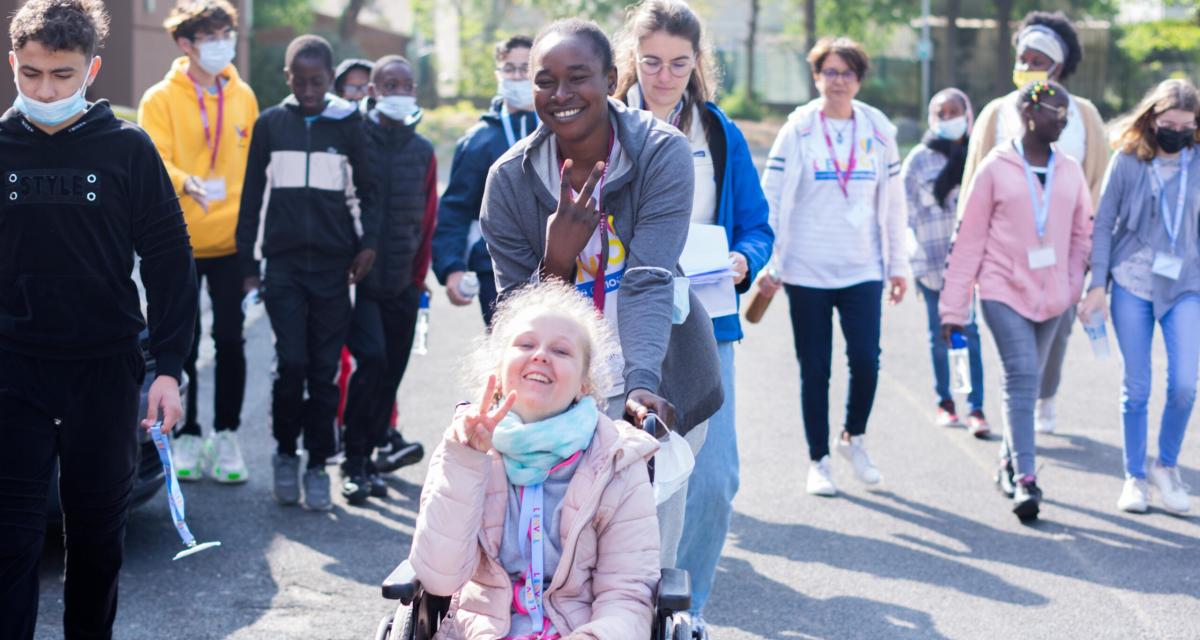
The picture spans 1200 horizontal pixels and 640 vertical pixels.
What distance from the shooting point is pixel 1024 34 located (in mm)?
9547

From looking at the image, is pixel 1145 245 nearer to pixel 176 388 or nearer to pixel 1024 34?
pixel 1024 34

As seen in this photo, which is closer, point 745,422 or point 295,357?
point 295,357

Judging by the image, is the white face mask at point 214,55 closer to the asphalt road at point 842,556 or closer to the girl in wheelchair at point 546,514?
the asphalt road at point 842,556

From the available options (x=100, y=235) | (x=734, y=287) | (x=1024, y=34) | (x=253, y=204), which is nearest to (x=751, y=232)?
(x=734, y=287)

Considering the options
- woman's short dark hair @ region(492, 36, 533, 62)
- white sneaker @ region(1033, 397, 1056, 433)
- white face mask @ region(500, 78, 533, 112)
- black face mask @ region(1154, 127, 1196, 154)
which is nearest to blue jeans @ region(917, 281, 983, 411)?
white sneaker @ region(1033, 397, 1056, 433)

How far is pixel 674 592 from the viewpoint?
3.84m

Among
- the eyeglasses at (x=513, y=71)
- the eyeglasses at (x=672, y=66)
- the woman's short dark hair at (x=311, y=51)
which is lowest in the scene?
the eyeglasses at (x=672, y=66)

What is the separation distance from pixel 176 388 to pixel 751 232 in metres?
1.94

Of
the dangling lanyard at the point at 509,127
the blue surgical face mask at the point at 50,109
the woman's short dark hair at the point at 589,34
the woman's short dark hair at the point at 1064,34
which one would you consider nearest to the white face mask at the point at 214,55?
the dangling lanyard at the point at 509,127

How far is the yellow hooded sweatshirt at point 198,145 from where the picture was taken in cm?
822

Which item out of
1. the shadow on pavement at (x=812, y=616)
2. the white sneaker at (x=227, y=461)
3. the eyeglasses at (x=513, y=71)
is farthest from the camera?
the white sneaker at (x=227, y=461)

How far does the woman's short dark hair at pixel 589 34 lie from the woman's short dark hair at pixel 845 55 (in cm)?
392

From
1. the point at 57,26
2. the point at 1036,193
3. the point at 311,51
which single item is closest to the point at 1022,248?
the point at 1036,193

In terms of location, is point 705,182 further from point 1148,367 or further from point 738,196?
point 1148,367
